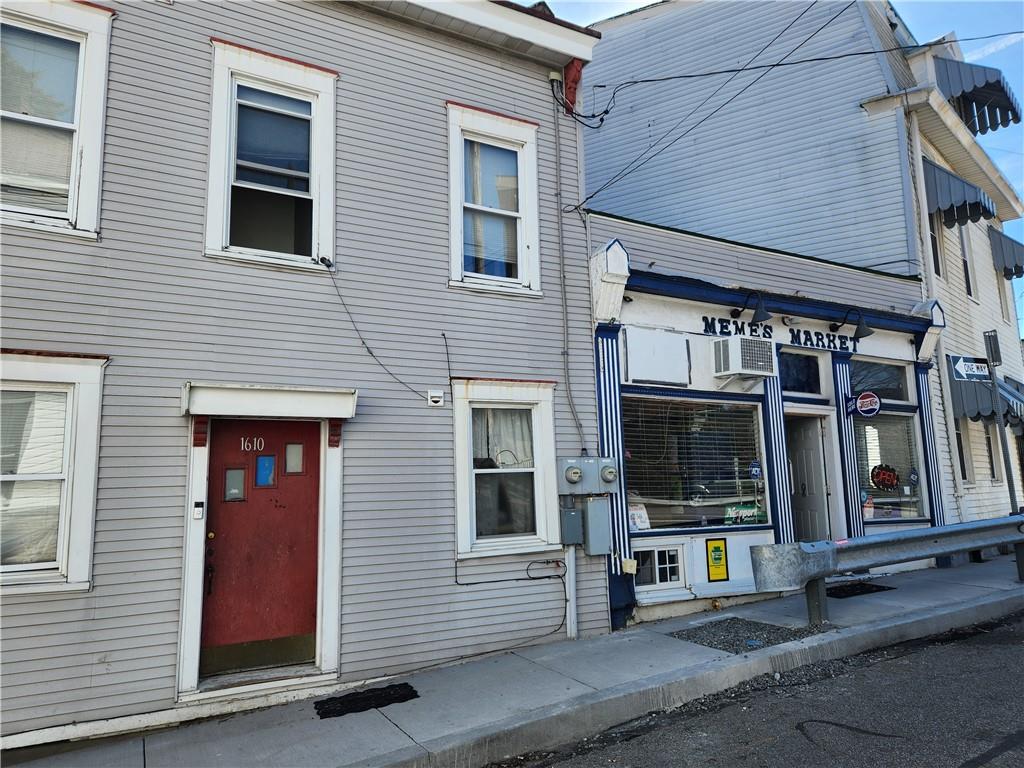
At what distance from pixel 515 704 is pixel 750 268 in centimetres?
711

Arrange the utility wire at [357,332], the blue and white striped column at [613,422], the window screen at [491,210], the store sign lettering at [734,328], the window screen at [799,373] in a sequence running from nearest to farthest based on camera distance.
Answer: the utility wire at [357,332] → the window screen at [491,210] → the blue and white striped column at [613,422] → the store sign lettering at [734,328] → the window screen at [799,373]

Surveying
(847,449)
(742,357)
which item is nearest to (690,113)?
(742,357)

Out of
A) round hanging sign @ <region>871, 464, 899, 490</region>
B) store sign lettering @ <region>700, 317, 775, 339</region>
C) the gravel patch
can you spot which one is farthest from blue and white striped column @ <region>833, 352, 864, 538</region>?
the gravel patch

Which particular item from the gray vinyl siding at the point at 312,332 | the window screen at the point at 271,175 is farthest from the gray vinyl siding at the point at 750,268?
the window screen at the point at 271,175

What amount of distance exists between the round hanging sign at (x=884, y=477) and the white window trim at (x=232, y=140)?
9.03 meters

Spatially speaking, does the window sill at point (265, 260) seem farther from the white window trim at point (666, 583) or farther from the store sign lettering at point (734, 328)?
the store sign lettering at point (734, 328)

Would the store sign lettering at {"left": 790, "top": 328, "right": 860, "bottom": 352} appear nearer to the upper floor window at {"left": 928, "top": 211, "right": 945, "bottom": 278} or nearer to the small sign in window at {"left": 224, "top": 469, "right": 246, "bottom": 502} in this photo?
the upper floor window at {"left": 928, "top": 211, "right": 945, "bottom": 278}

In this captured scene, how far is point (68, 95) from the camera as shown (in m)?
5.80

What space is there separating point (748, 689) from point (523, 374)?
3.70 m

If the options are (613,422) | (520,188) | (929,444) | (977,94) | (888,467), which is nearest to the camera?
(520,188)

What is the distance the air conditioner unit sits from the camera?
8945 millimetres

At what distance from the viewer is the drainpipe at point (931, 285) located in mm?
11977

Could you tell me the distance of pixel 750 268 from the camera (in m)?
10.0

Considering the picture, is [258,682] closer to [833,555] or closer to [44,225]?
[44,225]
